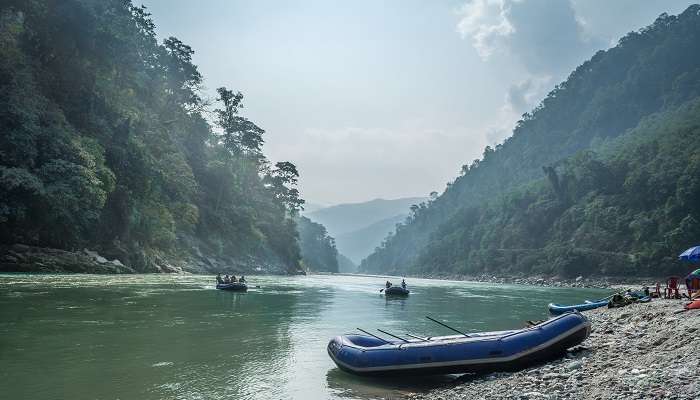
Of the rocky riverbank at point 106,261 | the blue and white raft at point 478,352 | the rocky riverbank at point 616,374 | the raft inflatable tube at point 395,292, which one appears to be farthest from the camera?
the raft inflatable tube at point 395,292

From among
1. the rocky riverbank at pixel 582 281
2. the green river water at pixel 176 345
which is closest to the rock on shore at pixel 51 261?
the green river water at pixel 176 345

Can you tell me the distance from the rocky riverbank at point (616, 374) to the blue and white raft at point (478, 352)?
1.22ft

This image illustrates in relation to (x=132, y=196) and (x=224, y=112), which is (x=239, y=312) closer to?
(x=132, y=196)

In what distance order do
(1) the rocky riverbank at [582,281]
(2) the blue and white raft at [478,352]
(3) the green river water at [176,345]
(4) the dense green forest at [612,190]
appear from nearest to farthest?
1. (3) the green river water at [176,345]
2. (2) the blue and white raft at [478,352]
3. (1) the rocky riverbank at [582,281]
4. (4) the dense green forest at [612,190]

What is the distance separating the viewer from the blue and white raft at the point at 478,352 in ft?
41.8

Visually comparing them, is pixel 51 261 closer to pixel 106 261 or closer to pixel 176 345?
pixel 106 261

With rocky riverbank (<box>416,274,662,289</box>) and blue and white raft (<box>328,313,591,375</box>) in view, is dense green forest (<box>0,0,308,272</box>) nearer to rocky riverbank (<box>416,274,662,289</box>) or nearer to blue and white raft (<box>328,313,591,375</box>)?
blue and white raft (<box>328,313,591,375</box>)

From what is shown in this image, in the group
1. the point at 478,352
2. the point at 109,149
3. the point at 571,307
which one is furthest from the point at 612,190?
the point at 478,352

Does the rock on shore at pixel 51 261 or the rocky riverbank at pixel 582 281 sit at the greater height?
the rock on shore at pixel 51 261

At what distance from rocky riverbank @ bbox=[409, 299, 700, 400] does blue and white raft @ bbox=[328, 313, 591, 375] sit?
0.37 metres

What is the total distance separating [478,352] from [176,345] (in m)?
10.9

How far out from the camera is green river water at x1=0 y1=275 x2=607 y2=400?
11711mm

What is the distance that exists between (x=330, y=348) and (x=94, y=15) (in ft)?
204

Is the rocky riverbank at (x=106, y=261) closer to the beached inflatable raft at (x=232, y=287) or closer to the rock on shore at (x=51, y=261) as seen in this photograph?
the rock on shore at (x=51, y=261)
